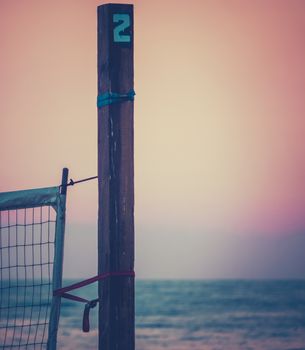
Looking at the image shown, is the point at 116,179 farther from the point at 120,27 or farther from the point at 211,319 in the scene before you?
the point at 211,319

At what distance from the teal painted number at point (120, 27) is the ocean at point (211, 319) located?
2331 cm

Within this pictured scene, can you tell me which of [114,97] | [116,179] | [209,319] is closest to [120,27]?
[114,97]

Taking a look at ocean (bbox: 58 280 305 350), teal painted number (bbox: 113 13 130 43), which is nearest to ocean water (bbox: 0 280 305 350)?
ocean (bbox: 58 280 305 350)

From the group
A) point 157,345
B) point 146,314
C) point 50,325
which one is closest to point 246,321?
point 146,314

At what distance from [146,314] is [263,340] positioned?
15.4 m

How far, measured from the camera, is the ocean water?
101 feet

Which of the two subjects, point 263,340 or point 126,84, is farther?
point 263,340

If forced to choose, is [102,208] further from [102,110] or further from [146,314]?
[146,314]

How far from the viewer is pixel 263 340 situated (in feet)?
108

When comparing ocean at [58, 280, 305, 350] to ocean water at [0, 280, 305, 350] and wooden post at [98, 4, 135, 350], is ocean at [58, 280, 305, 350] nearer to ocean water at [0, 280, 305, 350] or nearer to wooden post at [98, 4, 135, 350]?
ocean water at [0, 280, 305, 350]

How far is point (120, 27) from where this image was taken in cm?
506

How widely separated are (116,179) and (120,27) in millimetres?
1005

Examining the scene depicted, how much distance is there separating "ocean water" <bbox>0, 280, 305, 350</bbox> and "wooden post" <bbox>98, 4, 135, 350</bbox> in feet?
75.6

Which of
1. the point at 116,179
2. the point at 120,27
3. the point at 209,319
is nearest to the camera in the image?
the point at 116,179
